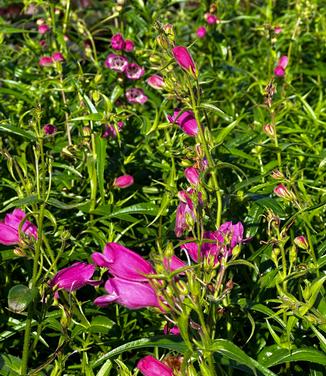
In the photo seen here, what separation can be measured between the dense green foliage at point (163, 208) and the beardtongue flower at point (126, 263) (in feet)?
0.16

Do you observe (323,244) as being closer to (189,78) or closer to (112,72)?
(189,78)

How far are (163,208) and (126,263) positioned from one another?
2.21 ft

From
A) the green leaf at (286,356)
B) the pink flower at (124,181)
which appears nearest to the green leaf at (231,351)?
the green leaf at (286,356)

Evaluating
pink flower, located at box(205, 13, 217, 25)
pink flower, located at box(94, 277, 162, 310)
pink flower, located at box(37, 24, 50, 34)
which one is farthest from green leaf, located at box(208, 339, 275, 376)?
pink flower, located at box(205, 13, 217, 25)

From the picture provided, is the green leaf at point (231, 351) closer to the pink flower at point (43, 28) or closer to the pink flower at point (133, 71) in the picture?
the pink flower at point (133, 71)

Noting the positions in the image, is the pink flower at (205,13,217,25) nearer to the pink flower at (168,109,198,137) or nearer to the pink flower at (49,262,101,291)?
the pink flower at (168,109,198,137)

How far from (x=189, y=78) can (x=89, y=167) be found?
0.67m

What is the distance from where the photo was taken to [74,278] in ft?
5.71

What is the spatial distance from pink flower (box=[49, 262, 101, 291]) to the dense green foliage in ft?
0.11

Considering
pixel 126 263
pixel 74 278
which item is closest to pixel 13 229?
pixel 74 278

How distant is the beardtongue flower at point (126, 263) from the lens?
4.84 feet

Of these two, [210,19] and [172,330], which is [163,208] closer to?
[172,330]

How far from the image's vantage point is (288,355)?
1.75 m

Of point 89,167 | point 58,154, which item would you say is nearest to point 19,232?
point 89,167
